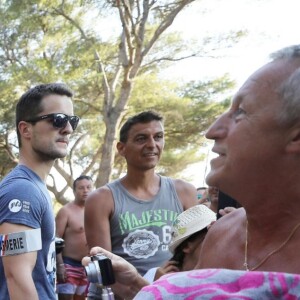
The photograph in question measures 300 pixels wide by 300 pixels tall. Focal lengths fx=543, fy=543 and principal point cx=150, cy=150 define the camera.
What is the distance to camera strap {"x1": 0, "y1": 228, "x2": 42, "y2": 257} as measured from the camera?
231 centimetres

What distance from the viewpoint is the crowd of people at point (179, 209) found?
3.80ft

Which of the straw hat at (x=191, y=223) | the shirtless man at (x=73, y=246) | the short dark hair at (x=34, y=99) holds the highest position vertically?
the short dark hair at (x=34, y=99)

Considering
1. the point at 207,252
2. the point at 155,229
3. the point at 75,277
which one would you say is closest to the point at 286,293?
the point at 207,252

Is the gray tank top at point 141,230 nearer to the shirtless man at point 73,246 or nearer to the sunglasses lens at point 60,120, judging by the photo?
the sunglasses lens at point 60,120

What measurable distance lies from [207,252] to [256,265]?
0.71ft

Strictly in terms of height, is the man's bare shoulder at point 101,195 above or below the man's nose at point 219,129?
below

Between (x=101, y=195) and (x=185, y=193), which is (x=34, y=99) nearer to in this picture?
(x=101, y=195)

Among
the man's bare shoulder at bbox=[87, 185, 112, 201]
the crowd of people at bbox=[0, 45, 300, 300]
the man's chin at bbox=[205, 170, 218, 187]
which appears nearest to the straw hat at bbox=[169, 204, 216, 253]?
the crowd of people at bbox=[0, 45, 300, 300]

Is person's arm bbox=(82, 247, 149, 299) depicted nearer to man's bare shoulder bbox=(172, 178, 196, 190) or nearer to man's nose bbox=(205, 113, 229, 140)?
man's nose bbox=(205, 113, 229, 140)

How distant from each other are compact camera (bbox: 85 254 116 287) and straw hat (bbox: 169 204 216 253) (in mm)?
478

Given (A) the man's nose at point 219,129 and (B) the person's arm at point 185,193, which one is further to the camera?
(B) the person's arm at point 185,193

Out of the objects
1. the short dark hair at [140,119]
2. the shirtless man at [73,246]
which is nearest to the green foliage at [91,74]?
the shirtless man at [73,246]

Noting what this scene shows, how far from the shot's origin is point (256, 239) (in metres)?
1.31

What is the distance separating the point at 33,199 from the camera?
241cm
